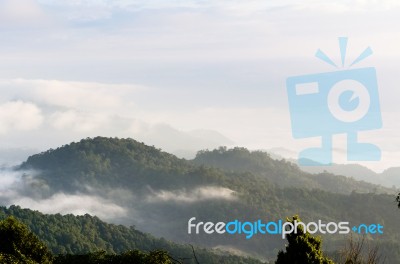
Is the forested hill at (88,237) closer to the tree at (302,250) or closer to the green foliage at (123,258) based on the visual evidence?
the green foliage at (123,258)

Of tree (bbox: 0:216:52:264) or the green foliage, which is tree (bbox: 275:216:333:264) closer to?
the green foliage

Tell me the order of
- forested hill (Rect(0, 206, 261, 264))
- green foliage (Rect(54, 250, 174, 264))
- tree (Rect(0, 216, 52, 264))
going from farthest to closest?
forested hill (Rect(0, 206, 261, 264)) < tree (Rect(0, 216, 52, 264)) < green foliage (Rect(54, 250, 174, 264))

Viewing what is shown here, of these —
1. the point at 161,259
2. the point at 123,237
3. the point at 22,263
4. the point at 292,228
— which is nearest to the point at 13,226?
the point at 22,263

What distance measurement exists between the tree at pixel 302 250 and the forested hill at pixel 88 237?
128202mm

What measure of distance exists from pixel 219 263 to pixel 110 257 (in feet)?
393

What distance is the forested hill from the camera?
159 meters

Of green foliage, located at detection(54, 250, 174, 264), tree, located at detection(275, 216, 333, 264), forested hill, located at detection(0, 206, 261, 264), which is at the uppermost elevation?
tree, located at detection(275, 216, 333, 264)

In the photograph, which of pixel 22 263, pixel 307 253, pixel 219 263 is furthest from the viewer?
pixel 219 263

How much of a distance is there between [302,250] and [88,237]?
501 feet

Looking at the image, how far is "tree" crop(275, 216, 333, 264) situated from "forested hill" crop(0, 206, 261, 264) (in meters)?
128

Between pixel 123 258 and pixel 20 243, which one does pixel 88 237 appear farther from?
pixel 123 258

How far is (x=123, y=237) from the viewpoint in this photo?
179 m

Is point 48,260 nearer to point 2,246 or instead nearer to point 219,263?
point 2,246

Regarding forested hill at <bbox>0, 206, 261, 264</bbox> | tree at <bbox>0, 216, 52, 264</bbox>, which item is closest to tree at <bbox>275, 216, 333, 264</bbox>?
tree at <bbox>0, 216, 52, 264</bbox>
